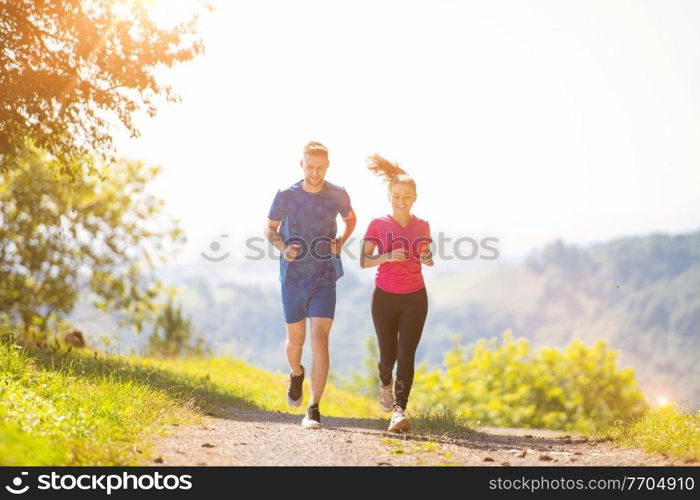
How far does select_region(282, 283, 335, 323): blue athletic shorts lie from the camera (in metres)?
7.43

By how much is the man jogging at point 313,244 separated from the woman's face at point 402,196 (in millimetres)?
517

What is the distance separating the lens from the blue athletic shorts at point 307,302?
7.43 m

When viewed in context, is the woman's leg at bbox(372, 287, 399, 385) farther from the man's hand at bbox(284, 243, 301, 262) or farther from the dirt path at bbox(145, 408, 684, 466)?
the man's hand at bbox(284, 243, 301, 262)

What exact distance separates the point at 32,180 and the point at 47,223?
117 cm

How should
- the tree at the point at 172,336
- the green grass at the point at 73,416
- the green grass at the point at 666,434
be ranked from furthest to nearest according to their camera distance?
the tree at the point at 172,336
the green grass at the point at 666,434
the green grass at the point at 73,416

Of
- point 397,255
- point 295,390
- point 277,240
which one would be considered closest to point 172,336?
point 295,390

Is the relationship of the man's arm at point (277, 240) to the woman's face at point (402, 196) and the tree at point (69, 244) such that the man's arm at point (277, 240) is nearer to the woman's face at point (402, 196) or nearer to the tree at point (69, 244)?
the woman's face at point (402, 196)

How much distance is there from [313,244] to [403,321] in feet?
4.22

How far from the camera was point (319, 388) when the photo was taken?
24.3ft

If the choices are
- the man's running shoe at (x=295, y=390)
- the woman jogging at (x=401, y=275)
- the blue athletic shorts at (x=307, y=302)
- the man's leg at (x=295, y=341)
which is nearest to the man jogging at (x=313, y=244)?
the blue athletic shorts at (x=307, y=302)

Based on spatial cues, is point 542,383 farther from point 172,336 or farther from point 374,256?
point 374,256

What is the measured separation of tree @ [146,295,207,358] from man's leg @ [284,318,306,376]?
9833 millimetres
